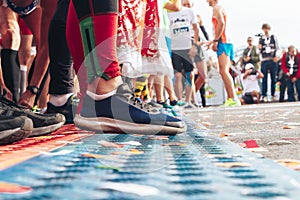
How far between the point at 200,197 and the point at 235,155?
41 cm

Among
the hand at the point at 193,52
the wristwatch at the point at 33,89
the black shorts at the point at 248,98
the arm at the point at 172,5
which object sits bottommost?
the black shorts at the point at 248,98

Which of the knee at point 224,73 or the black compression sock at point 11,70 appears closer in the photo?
the black compression sock at point 11,70

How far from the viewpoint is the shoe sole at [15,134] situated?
1.10 m

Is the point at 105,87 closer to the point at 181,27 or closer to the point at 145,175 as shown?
the point at 145,175

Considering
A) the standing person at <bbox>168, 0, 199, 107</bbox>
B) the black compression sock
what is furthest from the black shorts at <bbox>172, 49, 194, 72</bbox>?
the black compression sock

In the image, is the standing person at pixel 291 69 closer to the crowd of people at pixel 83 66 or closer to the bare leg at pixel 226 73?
the bare leg at pixel 226 73

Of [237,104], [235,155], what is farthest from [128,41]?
[237,104]

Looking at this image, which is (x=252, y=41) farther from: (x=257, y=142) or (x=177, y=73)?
(x=257, y=142)

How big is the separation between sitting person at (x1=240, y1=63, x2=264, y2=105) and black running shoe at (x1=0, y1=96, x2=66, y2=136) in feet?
25.4

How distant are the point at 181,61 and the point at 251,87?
13.0 feet

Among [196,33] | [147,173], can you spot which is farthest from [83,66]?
[196,33]

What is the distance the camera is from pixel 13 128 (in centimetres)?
112

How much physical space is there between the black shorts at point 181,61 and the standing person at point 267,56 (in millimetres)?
3504

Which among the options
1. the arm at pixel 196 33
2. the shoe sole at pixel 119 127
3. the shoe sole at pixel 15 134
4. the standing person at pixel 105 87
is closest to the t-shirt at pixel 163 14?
the arm at pixel 196 33
